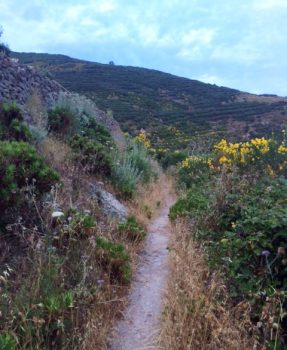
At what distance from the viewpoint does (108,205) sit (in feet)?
19.9

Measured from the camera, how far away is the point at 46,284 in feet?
10.4

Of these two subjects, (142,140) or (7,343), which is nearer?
(7,343)

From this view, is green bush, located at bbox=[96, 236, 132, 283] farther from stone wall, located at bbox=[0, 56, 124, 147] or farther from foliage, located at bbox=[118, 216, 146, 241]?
stone wall, located at bbox=[0, 56, 124, 147]

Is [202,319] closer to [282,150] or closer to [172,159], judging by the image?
[282,150]

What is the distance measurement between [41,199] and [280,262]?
244 centimetres

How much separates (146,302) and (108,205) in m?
2.31

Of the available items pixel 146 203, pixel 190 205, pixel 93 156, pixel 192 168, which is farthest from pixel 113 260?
pixel 192 168

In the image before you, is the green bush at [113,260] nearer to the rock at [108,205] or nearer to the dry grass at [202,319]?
the dry grass at [202,319]

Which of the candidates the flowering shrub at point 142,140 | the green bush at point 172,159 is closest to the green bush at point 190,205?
the flowering shrub at point 142,140

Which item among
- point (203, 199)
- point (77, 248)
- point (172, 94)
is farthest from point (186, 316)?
point (172, 94)

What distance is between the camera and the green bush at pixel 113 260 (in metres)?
4.07

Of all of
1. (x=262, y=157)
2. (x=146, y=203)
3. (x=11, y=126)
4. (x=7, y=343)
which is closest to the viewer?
(x=7, y=343)

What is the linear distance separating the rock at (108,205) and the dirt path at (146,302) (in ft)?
1.70

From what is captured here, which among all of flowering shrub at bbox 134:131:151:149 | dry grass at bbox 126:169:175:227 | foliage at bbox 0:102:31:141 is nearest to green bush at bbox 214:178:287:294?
dry grass at bbox 126:169:175:227
